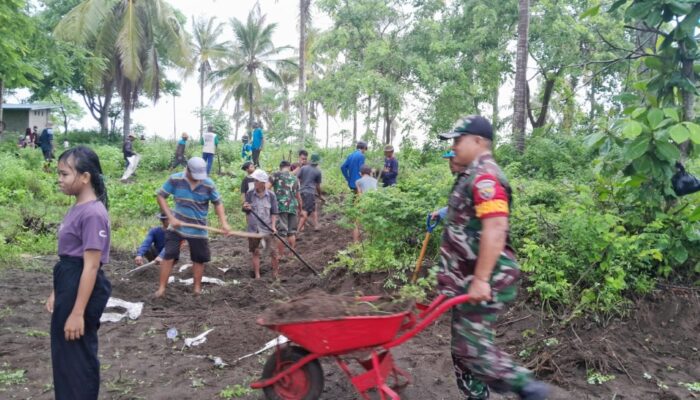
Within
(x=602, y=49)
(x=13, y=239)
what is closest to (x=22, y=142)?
(x=13, y=239)

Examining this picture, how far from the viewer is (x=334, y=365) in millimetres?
4859

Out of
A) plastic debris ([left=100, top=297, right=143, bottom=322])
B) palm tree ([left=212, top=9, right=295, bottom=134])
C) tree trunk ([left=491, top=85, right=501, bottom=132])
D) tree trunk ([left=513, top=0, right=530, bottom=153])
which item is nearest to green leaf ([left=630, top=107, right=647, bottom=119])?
plastic debris ([left=100, top=297, right=143, bottom=322])

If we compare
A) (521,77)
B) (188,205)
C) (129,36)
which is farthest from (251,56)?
(188,205)

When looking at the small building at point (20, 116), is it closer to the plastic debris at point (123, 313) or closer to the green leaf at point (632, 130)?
the plastic debris at point (123, 313)

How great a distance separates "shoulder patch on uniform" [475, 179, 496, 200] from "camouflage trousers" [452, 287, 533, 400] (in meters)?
0.64

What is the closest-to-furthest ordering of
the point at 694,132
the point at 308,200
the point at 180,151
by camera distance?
the point at 694,132 → the point at 308,200 → the point at 180,151

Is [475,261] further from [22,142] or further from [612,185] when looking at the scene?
[22,142]

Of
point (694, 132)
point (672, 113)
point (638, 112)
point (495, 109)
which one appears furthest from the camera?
point (495, 109)

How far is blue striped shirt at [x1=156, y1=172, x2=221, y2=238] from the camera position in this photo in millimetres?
6914

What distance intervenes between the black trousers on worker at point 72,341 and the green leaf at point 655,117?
458 cm

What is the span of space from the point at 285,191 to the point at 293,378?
229 inches

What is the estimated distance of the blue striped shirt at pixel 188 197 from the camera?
6914 mm

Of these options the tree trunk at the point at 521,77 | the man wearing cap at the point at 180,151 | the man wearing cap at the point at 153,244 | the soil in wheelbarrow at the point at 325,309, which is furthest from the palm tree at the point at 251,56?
the soil in wheelbarrow at the point at 325,309

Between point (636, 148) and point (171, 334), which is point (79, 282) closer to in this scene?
point (171, 334)
